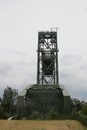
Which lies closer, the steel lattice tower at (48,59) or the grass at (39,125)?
the grass at (39,125)

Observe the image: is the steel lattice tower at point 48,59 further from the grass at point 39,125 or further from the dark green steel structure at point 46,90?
the grass at point 39,125

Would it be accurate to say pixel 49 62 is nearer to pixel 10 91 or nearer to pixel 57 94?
pixel 57 94

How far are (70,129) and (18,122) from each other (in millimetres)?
6009

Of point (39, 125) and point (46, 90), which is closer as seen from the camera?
point (39, 125)

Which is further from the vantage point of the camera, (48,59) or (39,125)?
(48,59)

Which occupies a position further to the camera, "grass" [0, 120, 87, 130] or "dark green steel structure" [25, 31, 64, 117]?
"dark green steel structure" [25, 31, 64, 117]

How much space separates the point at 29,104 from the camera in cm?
5825

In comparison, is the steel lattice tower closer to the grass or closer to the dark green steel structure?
the dark green steel structure

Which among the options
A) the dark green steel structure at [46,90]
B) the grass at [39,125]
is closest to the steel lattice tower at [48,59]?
the dark green steel structure at [46,90]

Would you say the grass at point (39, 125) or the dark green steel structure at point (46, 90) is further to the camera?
the dark green steel structure at point (46, 90)

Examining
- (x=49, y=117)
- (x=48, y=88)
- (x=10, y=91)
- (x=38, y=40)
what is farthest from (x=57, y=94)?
(x=10, y=91)

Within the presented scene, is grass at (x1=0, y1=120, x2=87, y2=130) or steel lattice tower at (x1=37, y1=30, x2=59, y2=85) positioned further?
steel lattice tower at (x1=37, y1=30, x2=59, y2=85)

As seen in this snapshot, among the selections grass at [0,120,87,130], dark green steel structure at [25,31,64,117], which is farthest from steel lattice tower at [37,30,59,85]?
grass at [0,120,87,130]

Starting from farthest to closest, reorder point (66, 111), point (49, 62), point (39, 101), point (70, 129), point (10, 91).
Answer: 1. point (10, 91)
2. point (49, 62)
3. point (39, 101)
4. point (66, 111)
5. point (70, 129)
